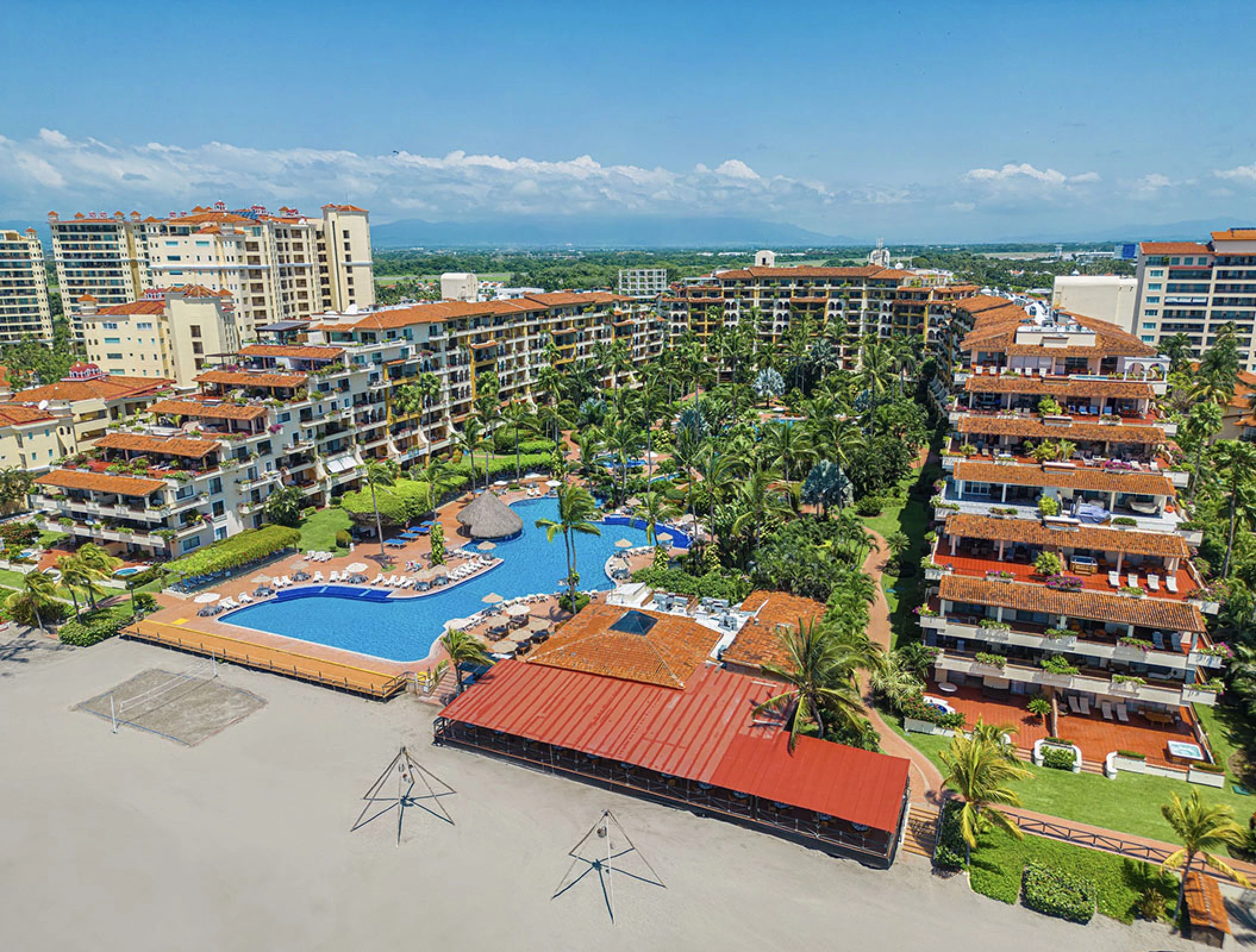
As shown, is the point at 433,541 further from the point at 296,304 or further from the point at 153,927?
the point at 296,304

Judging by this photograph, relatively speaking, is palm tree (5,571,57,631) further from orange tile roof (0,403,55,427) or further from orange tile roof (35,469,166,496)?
orange tile roof (0,403,55,427)

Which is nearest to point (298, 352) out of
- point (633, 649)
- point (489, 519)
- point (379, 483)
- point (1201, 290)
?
point (379, 483)

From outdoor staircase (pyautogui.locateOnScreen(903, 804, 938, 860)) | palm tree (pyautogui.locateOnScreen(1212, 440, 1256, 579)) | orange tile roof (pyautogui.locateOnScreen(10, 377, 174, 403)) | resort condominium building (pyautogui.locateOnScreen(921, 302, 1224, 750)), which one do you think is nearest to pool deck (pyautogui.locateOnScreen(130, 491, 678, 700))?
outdoor staircase (pyautogui.locateOnScreen(903, 804, 938, 860))

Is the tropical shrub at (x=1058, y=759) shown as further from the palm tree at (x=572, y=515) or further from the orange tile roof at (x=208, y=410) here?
the orange tile roof at (x=208, y=410)

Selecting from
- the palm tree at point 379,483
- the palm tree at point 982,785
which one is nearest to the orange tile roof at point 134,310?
the palm tree at point 379,483

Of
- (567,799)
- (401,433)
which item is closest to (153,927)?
(567,799)
